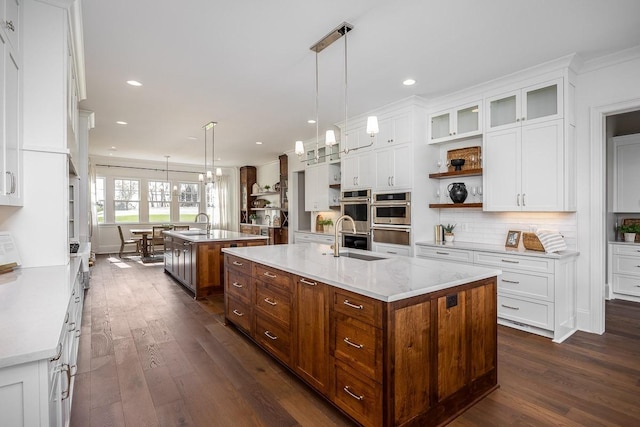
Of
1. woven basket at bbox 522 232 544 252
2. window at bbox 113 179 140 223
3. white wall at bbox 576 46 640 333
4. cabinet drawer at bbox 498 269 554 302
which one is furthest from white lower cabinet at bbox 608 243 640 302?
window at bbox 113 179 140 223

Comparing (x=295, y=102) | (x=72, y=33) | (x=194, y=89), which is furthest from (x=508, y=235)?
(x=72, y=33)

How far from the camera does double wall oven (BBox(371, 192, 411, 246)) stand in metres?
4.52

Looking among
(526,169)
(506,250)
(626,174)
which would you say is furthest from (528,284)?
(626,174)

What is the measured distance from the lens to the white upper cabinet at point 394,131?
15.0ft

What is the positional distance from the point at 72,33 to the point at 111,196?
8.11 m

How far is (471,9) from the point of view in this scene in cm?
249

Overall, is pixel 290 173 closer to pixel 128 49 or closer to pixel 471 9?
pixel 128 49

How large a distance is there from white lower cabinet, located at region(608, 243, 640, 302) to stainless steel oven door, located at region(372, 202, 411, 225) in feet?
A: 10.4

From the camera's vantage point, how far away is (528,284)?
11.2ft

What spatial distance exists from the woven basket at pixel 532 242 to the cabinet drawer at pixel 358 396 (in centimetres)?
275

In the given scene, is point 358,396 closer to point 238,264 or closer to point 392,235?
point 238,264

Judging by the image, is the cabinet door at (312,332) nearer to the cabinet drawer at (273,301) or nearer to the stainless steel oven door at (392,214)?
the cabinet drawer at (273,301)

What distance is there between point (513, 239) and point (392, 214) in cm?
153

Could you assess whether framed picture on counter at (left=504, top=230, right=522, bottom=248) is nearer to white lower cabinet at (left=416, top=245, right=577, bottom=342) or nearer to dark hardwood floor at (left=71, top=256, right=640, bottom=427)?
white lower cabinet at (left=416, top=245, right=577, bottom=342)
